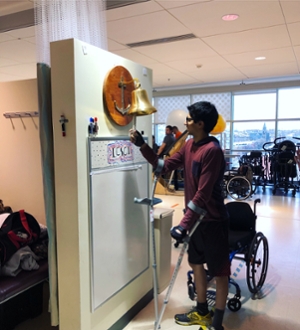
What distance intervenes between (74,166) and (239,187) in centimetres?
516

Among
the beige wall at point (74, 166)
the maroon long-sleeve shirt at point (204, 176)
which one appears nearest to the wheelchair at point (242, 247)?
the maroon long-sleeve shirt at point (204, 176)

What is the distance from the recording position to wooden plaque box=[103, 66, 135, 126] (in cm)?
209

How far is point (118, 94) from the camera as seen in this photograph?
2197 mm

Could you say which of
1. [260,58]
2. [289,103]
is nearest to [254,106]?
[289,103]

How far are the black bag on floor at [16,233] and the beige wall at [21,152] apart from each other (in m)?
0.51

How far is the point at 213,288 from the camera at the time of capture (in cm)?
288

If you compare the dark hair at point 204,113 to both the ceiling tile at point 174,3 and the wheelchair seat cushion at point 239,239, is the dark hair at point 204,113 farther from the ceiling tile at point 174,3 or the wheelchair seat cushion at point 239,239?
the ceiling tile at point 174,3

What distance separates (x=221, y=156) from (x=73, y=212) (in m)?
0.99

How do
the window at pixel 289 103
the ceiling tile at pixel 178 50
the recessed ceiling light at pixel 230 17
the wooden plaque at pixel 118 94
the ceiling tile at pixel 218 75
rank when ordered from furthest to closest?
the window at pixel 289 103 < the ceiling tile at pixel 218 75 < the ceiling tile at pixel 178 50 < the recessed ceiling light at pixel 230 17 < the wooden plaque at pixel 118 94

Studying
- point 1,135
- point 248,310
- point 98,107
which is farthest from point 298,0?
point 1,135

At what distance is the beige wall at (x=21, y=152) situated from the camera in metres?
2.84

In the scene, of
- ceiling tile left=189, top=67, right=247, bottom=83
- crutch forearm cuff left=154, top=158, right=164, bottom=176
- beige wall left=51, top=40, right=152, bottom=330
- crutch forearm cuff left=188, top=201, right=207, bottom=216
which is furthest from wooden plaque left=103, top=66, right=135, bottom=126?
ceiling tile left=189, top=67, right=247, bottom=83

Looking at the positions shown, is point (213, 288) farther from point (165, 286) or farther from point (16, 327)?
point (16, 327)

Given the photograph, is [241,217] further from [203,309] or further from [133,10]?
[133,10]
